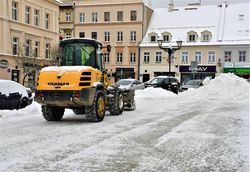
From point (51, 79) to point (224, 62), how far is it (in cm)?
4566

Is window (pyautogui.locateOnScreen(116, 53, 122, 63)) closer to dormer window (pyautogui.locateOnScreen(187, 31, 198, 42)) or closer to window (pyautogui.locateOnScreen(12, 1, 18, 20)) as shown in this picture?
dormer window (pyautogui.locateOnScreen(187, 31, 198, 42))

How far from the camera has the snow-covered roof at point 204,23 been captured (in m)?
56.7

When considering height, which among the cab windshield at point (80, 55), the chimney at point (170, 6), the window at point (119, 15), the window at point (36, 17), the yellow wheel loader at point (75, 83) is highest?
the chimney at point (170, 6)

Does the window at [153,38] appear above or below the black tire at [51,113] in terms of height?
above

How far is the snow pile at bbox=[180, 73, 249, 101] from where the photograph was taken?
2923 centimetres

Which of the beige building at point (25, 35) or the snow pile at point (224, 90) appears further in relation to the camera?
the beige building at point (25, 35)

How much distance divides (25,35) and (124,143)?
3543 centimetres

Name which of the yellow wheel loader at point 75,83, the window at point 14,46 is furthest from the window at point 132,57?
the yellow wheel loader at point 75,83

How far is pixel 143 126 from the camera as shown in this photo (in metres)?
12.2

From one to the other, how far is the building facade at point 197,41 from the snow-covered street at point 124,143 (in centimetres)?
4147

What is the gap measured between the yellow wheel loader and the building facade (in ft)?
137

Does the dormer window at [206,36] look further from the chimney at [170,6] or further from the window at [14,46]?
the window at [14,46]

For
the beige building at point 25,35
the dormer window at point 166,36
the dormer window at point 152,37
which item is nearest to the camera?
the beige building at point 25,35

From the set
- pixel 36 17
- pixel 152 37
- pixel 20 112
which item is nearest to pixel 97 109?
pixel 20 112
